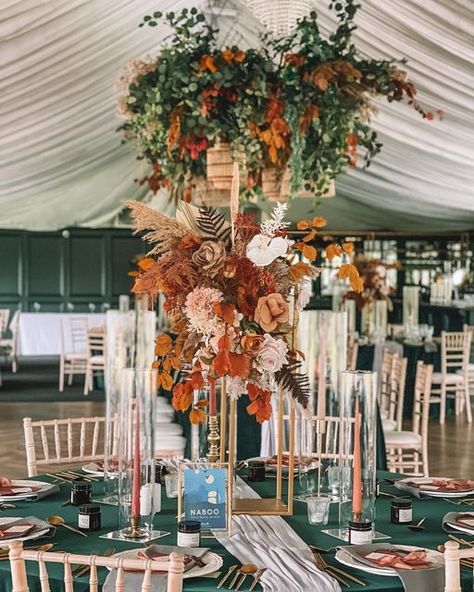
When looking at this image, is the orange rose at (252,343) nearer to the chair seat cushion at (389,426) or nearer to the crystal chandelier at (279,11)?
the crystal chandelier at (279,11)

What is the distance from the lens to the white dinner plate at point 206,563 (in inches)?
103

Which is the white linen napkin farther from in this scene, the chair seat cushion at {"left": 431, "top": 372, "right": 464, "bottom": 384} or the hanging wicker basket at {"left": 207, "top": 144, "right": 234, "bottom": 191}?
the chair seat cushion at {"left": 431, "top": 372, "right": 464, "bottom": 384}

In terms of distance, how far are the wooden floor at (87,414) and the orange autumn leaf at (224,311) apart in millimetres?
4738

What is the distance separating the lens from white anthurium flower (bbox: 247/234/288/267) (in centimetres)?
296

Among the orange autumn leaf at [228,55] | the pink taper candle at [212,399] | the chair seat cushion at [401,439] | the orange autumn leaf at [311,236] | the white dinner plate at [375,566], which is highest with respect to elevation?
the orange autumn leaf at [228,55]

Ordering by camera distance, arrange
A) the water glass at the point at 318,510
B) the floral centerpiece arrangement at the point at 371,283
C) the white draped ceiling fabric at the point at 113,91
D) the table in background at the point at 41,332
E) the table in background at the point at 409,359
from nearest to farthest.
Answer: the water glass at the point at 318,510, the white draped ceiling fabric at the point at 113,91, the table in background at the point at 409,359, the floral centerpiece arrangement at the point at 371,283, the table in background at the point at 41,332

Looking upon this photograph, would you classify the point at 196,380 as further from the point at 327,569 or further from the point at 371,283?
the point at 371,283

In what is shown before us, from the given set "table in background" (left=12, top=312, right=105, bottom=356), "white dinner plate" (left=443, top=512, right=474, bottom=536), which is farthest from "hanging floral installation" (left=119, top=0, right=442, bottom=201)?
"table in background" (left=12, top=312, right=105, bottom=356)

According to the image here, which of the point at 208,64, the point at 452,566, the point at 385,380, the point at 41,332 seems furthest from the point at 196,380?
the point at 41,332

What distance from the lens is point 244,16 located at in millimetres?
7543

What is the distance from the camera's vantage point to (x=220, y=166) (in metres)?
6.39

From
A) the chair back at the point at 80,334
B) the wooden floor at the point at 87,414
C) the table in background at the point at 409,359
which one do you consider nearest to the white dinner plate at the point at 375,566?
the wooden floor at the point at 87,414

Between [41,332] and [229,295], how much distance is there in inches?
492

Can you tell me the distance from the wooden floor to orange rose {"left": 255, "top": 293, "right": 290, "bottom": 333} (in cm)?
476
